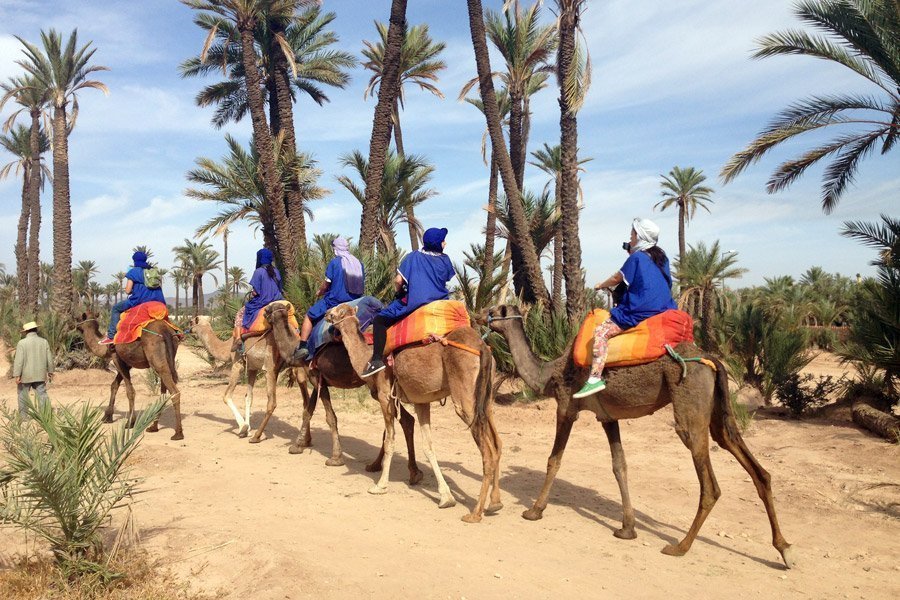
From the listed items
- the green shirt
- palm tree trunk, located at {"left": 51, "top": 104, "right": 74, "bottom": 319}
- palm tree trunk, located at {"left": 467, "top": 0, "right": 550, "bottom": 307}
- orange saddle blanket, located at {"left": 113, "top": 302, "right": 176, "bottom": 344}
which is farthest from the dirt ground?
palm tree trunk, located at {"left": 51, "top": 104, "right": 74, "bottom": 319}

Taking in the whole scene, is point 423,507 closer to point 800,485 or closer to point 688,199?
point 800,485

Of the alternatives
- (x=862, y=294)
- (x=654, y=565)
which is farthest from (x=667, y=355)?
(x=862, y=294)

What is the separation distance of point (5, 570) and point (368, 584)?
2.59 meters

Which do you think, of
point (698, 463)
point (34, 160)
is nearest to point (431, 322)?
point (698, 463)

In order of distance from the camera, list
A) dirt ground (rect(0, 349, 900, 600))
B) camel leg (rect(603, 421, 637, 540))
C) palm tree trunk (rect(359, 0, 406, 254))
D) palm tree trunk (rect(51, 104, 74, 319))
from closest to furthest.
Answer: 1. dirt ground (rect(0, 349, 900, 600))
2. camel leg (rect(603, 421, 637, 540))
3. palm tree trunk (rect(359, 0, 406, 254))
4. palm tree trunk (rect(51, 104, 74, 319))

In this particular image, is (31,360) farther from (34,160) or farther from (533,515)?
(34,160)

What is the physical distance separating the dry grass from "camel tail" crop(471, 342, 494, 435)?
2.90 m

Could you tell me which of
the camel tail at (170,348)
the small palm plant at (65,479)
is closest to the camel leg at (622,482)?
the small palm plant at (65,479)

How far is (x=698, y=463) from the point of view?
18.1 ft

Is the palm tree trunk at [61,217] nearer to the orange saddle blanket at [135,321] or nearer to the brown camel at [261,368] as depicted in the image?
the orange saddle blanket at [135,321]

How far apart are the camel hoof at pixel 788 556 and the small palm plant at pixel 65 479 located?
492 cm

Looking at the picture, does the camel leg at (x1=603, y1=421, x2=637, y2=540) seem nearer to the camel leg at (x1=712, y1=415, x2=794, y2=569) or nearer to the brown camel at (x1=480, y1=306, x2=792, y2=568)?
the brown camel at (x1=480, y1=306, x2=792, y2=568)

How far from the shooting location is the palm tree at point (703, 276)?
19734 millimetres

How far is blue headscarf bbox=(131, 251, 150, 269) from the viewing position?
993cm
